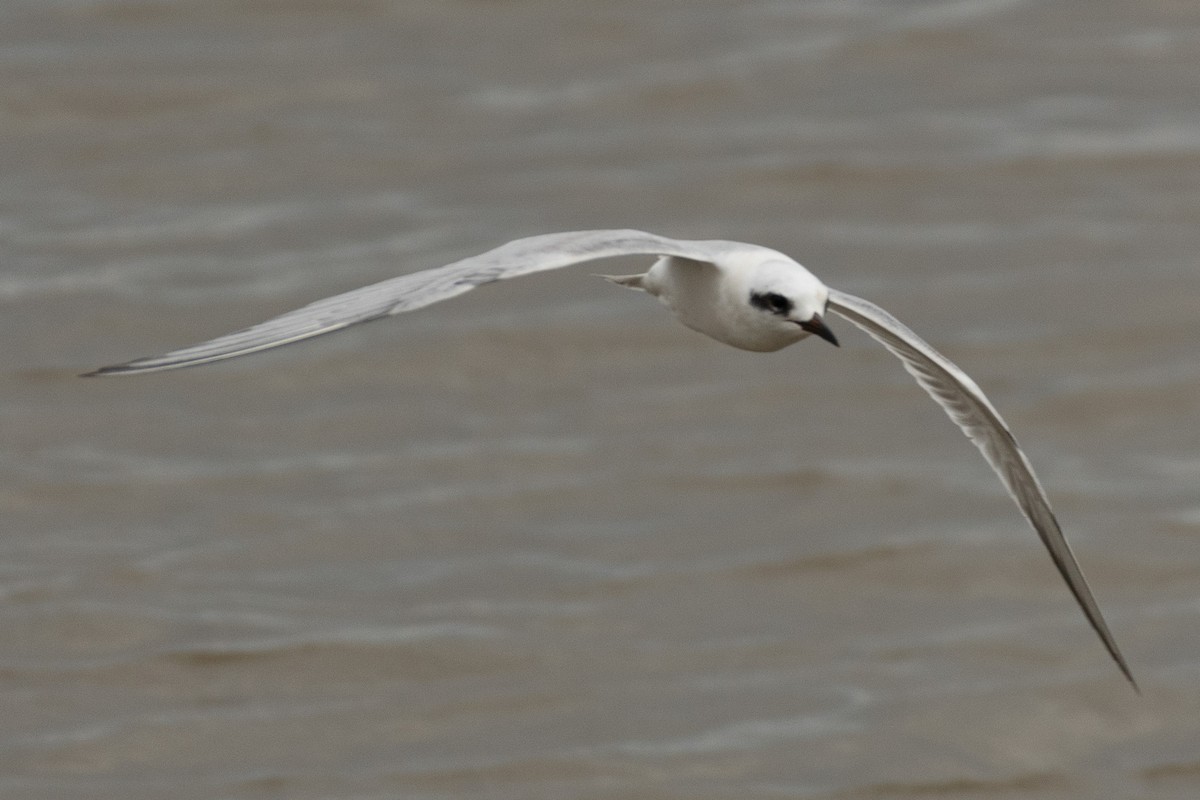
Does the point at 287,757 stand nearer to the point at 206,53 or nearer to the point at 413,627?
the point at 413,627

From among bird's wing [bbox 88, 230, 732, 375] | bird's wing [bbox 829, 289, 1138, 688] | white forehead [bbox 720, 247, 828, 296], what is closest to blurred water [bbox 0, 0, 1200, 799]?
bird's wing [bbox 829, 289, 1138, 688]

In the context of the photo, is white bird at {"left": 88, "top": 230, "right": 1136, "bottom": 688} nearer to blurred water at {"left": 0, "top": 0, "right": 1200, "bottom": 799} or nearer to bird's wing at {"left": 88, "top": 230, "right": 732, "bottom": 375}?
bird's wing at {"left": 88, "top": 230, "right": 732, "bottom": 375}

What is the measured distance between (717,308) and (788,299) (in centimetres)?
40

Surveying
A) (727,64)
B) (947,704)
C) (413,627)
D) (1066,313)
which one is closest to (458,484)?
(413,627)

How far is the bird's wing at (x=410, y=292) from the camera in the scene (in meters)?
6.32

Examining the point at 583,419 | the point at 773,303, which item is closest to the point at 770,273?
the point at 773,303

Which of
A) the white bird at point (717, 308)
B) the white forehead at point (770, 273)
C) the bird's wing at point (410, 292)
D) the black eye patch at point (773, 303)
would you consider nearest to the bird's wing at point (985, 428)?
the white bird at point (717, 308)

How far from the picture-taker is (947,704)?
1406 centimetres

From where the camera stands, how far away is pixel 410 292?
6809mm

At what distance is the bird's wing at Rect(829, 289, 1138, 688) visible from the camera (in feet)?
27.1

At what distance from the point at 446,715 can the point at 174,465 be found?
3585mm

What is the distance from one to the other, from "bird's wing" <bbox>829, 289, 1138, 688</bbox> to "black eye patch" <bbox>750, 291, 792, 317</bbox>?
0.58m

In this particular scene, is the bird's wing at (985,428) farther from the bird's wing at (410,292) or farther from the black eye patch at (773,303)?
the bird's wing at (410,292)

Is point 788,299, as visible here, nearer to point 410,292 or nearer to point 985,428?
point 410,292
